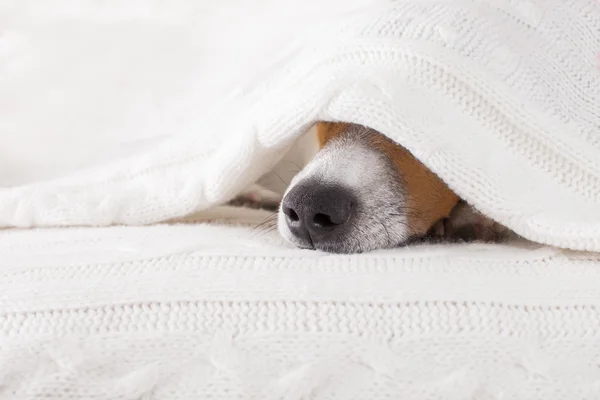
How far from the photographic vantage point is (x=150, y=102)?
1.66 meters

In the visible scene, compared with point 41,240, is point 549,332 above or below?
above

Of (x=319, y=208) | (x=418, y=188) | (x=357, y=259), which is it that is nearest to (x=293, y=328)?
(x=357, y=259)

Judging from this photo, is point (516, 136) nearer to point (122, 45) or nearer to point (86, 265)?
point (86, 265)

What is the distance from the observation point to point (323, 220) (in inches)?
42.1

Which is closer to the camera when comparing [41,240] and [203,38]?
[41,240]

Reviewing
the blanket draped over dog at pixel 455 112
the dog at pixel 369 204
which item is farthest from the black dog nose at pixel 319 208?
the blanket draped over dog at pixel 455 112

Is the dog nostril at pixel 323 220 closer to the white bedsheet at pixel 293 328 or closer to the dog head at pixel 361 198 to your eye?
the dog head at pixel 361 198

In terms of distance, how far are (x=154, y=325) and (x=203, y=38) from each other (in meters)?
1.07

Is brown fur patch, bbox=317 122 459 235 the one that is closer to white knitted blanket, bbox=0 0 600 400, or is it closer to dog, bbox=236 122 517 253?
dog, bbox=236 122 517 253

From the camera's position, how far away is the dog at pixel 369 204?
1065 millimetres

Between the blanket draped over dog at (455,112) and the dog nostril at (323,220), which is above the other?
the blanket draped over dog at (455,112)

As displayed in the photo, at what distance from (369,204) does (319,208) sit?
0.31 ft

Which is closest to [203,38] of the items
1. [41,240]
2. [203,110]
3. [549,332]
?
[203,110]

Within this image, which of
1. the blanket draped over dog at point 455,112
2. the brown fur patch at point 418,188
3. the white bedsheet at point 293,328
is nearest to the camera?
the white bedsheet at point 293,328
